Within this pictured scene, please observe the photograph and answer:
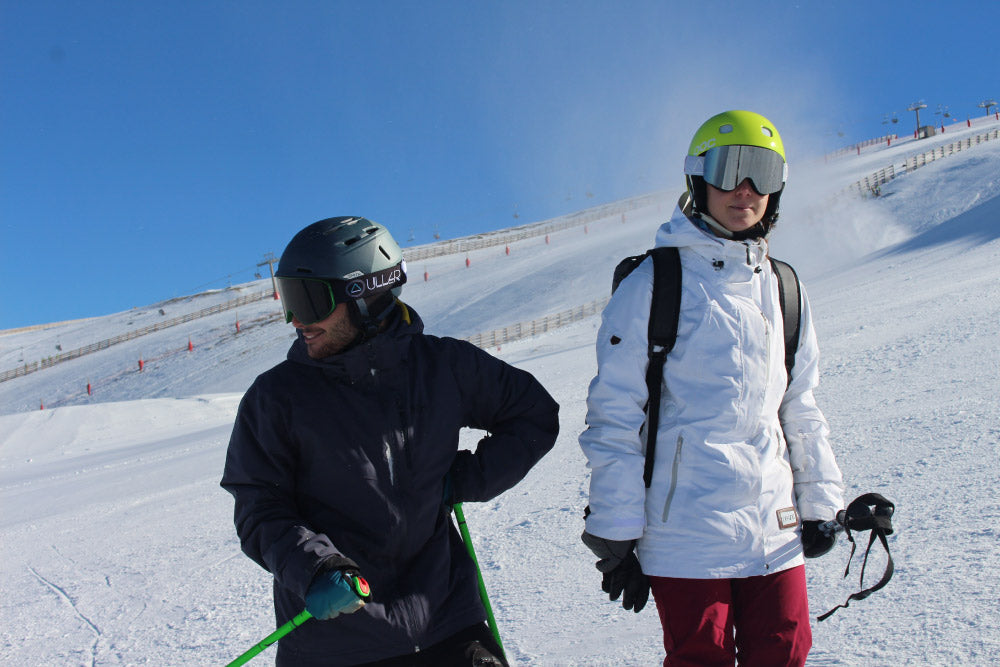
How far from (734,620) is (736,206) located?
1.33m

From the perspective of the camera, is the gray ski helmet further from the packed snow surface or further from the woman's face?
the packed snow surface

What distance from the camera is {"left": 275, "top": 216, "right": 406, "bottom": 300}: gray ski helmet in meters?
2.38

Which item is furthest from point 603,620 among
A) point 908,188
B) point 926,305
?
point 908,188

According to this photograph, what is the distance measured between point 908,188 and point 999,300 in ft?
101

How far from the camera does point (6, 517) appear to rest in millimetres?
8094

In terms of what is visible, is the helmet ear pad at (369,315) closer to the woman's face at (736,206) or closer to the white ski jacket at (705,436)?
the white ski jacket at (705,436)

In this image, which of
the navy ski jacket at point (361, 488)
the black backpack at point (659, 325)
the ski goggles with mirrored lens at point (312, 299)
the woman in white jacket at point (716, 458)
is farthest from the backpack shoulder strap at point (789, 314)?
the ski goggles with mirrored lens at point (312, 299)

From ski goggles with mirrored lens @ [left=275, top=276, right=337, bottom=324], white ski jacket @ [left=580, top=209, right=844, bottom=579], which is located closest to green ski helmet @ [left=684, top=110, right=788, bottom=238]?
white ski jacket @ [left=580, top=209, right=844, bottom=579]

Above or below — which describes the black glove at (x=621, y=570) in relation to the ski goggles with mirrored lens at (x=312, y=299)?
below

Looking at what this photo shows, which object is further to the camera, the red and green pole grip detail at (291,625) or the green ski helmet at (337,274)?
the green ski helmet at (337,274)

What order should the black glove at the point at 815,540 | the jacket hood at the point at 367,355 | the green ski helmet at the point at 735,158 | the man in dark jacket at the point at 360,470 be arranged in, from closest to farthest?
1. the man in dark jacket at the point at 360,470
2. the jacket hood at the point at 367,355
3. the black glove at the point at 815,540
4. the green ski helmet at the point at 735,158

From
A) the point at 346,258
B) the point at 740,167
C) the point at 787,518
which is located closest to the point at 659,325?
the point at 740,167

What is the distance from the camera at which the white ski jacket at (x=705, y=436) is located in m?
2.29

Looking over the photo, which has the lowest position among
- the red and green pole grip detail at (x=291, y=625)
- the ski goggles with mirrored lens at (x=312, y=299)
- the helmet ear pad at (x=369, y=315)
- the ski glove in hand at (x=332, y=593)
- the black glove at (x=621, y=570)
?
the black glove at (x=621, y=570)
